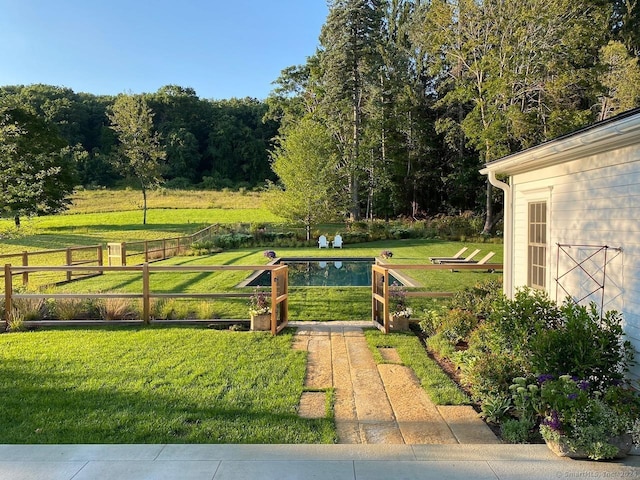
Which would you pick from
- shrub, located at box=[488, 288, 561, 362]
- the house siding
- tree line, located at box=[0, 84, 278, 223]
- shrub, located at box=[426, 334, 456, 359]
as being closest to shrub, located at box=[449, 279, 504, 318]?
shrub, located at box=[426, 334, 456, 359]

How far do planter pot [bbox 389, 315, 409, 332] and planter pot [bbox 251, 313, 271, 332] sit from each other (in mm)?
2013

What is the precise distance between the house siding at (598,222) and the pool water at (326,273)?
6.62m

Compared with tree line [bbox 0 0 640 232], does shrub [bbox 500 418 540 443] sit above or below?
below

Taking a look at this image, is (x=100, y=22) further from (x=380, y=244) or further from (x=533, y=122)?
(x=533, y=122)

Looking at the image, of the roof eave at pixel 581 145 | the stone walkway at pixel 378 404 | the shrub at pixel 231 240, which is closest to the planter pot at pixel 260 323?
the stone walkway at pixel 378 404

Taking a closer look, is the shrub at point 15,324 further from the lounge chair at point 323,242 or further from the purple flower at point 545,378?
the lounge chair at point 323,242

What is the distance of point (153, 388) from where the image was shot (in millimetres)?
4379

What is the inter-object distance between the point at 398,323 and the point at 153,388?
4.03 m

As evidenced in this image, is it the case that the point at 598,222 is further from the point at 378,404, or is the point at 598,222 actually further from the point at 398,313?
the point at 398,313

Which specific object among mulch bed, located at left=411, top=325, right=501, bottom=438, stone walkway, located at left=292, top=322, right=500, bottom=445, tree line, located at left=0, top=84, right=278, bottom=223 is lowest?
mulch bed, located at left=411, top=325, right=501, bottom=438

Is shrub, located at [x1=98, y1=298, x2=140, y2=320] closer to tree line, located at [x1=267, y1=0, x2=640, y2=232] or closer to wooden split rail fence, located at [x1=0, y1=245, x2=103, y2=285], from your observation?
wooden split rail fence, located at [x1=0, y1=245, x2=103, y2=285]

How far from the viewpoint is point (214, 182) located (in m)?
54.3

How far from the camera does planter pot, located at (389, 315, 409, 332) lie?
704cm

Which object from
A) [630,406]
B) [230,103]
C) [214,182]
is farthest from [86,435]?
[230,103]
